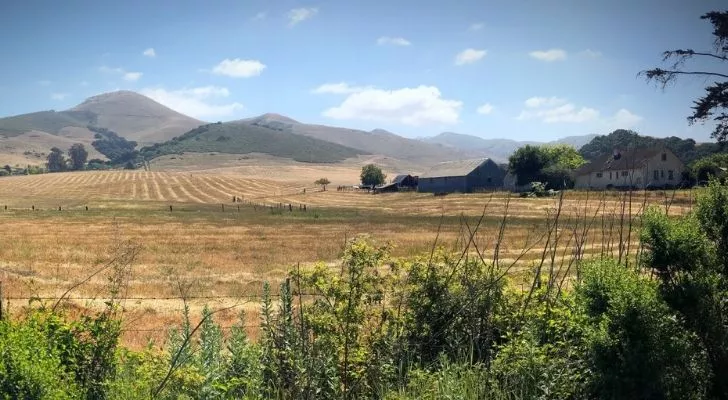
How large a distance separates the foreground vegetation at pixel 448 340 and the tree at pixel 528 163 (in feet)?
311

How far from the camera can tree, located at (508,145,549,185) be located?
97.9 m

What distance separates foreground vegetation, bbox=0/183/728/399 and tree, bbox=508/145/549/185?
94669mm

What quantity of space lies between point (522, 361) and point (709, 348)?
1.68 meters

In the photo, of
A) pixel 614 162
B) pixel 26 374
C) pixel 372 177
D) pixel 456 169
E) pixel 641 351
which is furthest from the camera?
pixel 372 177

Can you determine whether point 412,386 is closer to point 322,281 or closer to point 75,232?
point 322,281

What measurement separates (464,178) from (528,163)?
39.4 feet

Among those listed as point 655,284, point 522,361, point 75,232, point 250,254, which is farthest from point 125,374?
point 75,232

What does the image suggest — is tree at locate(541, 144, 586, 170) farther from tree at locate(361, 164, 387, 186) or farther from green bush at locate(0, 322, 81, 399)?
green bush at locate(0, 322, 81, 399)

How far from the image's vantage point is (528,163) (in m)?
98.2

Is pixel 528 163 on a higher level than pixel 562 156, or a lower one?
lower

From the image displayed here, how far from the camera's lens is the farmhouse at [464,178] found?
337ft

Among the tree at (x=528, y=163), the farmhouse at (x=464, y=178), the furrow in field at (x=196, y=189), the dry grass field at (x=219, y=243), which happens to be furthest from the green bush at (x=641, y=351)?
the farmhouse at (x=464, y=178)

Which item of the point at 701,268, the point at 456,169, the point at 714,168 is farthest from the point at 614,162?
the point at 701,268

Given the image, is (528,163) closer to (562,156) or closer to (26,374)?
(562,156)
